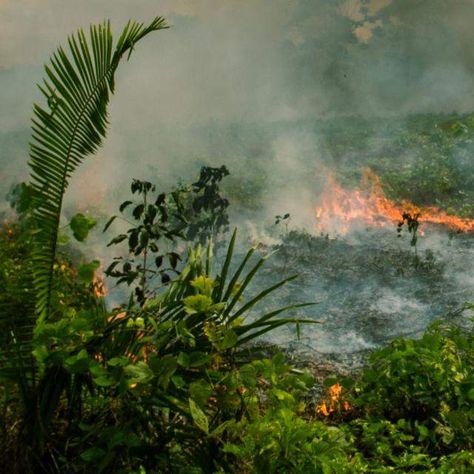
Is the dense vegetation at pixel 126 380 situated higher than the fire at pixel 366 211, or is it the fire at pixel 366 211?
the fire at pixel 366 211

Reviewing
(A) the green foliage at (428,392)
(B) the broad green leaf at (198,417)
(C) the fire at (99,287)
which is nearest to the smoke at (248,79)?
(C) the fire at (99,287)

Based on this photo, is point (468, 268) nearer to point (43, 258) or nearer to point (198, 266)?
point (198, 266)

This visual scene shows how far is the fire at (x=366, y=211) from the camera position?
770 cm

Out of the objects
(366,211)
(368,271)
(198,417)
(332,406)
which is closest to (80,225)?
(198,417)

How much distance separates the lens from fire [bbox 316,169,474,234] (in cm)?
770

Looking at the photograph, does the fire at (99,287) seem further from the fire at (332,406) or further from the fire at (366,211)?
the fire at (366,211)

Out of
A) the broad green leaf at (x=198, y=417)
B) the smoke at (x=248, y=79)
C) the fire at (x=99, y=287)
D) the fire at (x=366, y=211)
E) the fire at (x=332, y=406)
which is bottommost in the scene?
the broad green leaf at (x=198, y=417)

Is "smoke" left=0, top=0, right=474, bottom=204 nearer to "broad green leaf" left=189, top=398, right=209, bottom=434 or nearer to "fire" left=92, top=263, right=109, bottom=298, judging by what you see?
"fire" left=92, top=263, right=109, bottom=298

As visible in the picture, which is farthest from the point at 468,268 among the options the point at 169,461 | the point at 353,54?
the point at 353,54

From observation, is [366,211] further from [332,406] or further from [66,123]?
[66,123]

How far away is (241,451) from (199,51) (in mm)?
12351

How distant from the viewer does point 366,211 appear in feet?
26.5

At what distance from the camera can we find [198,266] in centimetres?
253

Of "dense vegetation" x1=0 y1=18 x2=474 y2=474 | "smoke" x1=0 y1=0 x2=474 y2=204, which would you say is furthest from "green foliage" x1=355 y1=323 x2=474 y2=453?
"smoke" x1=0 y1=0 x2=474 y2=204
